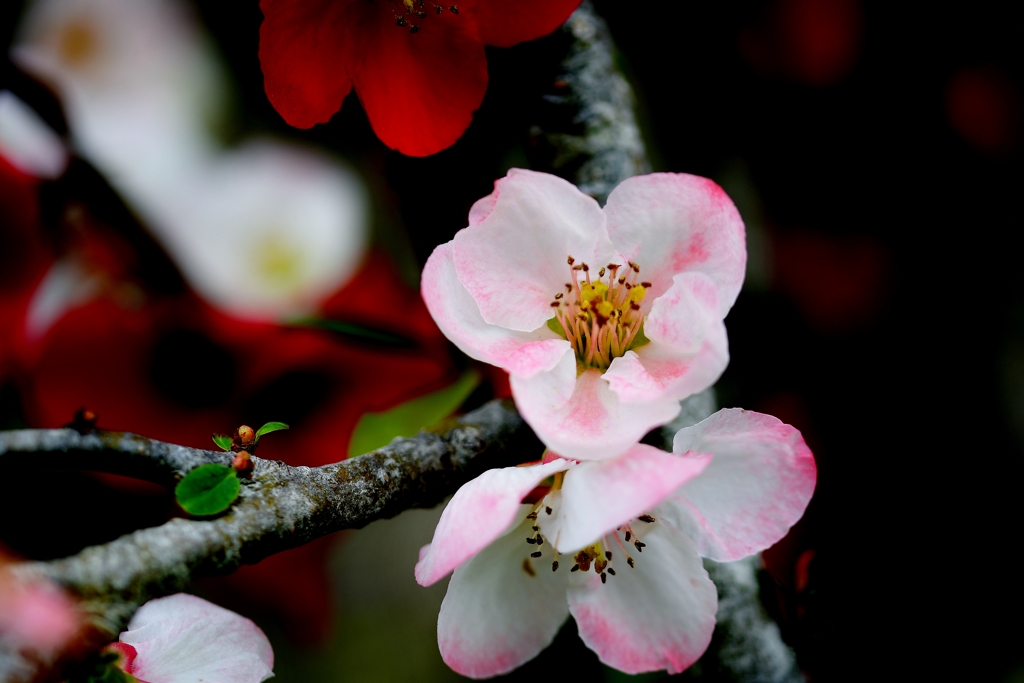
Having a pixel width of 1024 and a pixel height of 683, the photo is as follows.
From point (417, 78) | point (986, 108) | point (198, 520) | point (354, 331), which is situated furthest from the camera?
point (986, 108)

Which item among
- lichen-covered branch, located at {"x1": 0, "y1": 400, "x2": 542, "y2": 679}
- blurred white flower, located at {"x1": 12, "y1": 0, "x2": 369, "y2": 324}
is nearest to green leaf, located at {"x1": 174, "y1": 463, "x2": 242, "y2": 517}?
lichen-covered branch, located at {"x1": 0, "y1": 400, "x2": 542, "y2": 679}

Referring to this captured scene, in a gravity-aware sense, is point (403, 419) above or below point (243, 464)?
below

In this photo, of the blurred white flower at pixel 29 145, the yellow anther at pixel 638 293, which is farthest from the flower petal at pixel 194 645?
the blurred white flower at pixel 29 145

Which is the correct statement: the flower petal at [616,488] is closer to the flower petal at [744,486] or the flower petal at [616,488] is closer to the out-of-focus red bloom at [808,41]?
the flower petal at [744,486]

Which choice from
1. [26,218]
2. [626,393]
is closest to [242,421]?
[26,218]

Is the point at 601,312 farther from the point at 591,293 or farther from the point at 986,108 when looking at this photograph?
the point at 986,108

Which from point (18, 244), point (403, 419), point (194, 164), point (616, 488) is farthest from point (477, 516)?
point (194, 164)

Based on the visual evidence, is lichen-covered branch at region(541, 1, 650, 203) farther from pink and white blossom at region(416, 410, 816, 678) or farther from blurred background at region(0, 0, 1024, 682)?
pink and white blossom at region(416, 410, 816, 678)
